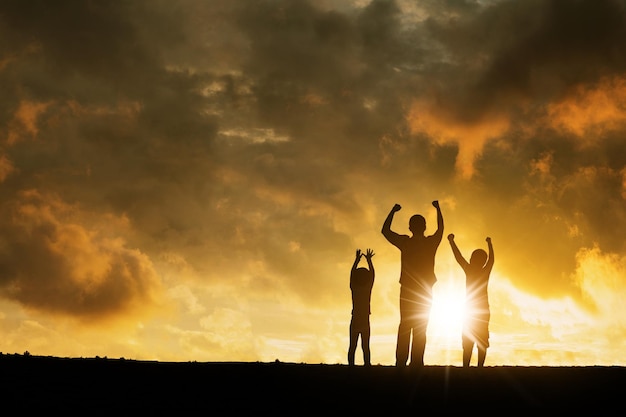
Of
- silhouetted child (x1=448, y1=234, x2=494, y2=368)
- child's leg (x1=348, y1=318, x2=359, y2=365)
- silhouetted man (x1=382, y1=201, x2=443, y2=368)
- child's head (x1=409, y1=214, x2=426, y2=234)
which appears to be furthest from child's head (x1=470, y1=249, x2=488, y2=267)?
child's leg (x1=348, y1=318, x2=359, y2=365)

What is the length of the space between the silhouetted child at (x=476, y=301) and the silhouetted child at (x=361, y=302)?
234 cm

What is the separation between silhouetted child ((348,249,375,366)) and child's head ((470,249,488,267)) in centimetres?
253

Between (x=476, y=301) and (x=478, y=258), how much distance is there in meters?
1.01

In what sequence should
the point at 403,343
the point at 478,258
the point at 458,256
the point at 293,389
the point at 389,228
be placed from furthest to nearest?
the point at 458,256
the point at 478,258
the point at 389,228
the point at 403,343
the point at 293,389

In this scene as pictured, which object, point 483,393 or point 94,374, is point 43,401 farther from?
point 483,393

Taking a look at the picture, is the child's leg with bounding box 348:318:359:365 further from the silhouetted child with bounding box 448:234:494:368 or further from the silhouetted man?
the silhouetted man

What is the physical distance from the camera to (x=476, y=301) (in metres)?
18.2

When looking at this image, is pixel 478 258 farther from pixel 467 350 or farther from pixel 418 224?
pixel 418 224

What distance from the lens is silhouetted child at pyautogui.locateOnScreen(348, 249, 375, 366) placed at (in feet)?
63.5

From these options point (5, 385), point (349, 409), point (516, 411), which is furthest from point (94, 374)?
point (516, 411)

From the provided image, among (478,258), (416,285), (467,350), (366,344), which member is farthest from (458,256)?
(366,344)

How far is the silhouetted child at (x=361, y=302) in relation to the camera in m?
19.3

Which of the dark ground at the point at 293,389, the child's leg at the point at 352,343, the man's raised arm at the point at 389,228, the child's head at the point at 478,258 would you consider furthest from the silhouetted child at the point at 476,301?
the child's leg at the point at 352,343

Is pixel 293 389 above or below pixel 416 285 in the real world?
below
